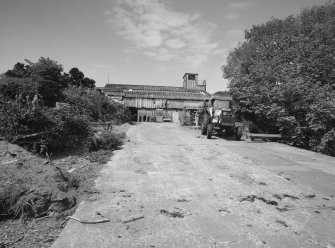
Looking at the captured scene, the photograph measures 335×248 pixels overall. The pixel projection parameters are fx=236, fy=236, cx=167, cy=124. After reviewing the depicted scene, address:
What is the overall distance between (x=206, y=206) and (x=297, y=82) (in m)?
13.2

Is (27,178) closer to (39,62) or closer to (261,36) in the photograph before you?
(39,62)

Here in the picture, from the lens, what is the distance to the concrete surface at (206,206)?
3.65 meters

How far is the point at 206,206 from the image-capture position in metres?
4.79

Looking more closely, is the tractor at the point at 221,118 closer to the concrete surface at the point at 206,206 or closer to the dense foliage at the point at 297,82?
the dense foliage at the point at 297,82

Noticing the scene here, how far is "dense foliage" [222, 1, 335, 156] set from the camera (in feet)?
46.1

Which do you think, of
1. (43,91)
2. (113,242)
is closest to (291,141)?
(113,242)

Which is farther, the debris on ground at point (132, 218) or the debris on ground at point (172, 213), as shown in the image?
the debris on ground at point (172, 213)

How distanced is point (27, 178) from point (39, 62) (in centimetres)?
2174

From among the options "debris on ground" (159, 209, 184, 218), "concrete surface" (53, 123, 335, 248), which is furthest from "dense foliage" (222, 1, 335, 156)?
"debris on ground" (159, 209, 184, 218)

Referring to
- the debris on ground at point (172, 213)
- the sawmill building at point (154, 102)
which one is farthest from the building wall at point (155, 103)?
the debris on ground at point (172, 213)

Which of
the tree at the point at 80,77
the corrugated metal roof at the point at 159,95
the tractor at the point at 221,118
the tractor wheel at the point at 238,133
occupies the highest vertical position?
the tree at the point at 80,77

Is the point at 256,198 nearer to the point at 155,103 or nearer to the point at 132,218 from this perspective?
the point at 132,218

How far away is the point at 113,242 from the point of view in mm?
3482

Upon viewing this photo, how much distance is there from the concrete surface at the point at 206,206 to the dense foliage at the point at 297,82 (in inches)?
268
